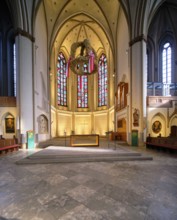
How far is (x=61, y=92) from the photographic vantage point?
2067cm

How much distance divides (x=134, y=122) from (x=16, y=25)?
12122 mm

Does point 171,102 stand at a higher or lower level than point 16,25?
lower

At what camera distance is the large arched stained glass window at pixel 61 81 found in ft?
66.5

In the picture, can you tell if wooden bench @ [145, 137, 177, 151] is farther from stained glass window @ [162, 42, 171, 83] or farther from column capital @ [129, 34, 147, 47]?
stained glass window @ [162, 42, 171, 83]

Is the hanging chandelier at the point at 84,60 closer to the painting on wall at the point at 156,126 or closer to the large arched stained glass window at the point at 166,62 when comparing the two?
the painting on wall at the point at 156,126

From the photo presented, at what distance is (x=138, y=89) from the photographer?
38.2ft

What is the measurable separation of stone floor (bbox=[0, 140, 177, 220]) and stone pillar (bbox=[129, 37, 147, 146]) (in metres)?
6.46

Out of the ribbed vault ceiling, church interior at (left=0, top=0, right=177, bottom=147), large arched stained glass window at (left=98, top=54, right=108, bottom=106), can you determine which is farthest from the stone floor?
large arched stained glass window at (left=98, top=54, right=108, bottom=106)

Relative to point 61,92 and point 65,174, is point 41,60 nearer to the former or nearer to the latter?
point 61,92

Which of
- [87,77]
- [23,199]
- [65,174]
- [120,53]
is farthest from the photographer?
[87,77]

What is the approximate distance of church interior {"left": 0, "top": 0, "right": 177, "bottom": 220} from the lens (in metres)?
3.15

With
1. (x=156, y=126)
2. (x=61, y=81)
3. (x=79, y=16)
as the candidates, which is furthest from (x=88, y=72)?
(x=79, y=16)

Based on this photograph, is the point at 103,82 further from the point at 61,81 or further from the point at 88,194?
the point at 88,194

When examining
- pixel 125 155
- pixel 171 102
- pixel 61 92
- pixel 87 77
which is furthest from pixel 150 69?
pixel 125 155
